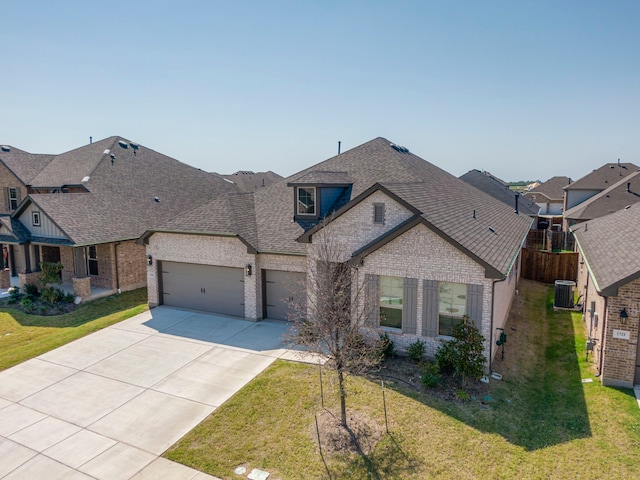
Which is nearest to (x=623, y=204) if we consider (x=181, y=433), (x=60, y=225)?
(x=181, y=433)

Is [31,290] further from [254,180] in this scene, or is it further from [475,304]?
[254,180]

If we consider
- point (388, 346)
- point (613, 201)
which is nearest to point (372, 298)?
point (388, 346)

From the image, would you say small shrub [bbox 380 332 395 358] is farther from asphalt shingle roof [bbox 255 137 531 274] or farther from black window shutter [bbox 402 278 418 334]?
asphalt shingle roof [bbox 255 137 531 274]

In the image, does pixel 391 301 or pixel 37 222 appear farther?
pixel 37 222

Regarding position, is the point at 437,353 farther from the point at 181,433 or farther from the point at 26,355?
the point at 26,355

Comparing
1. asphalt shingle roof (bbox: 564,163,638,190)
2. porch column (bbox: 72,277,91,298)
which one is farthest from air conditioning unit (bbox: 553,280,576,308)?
asphalt shingle roof (bbox: 564,163,638,190)

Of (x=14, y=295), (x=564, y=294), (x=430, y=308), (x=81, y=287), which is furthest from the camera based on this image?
(x=14, y=295)

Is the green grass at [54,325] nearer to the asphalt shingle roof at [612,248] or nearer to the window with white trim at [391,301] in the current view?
the window with white trim at [391,301]
